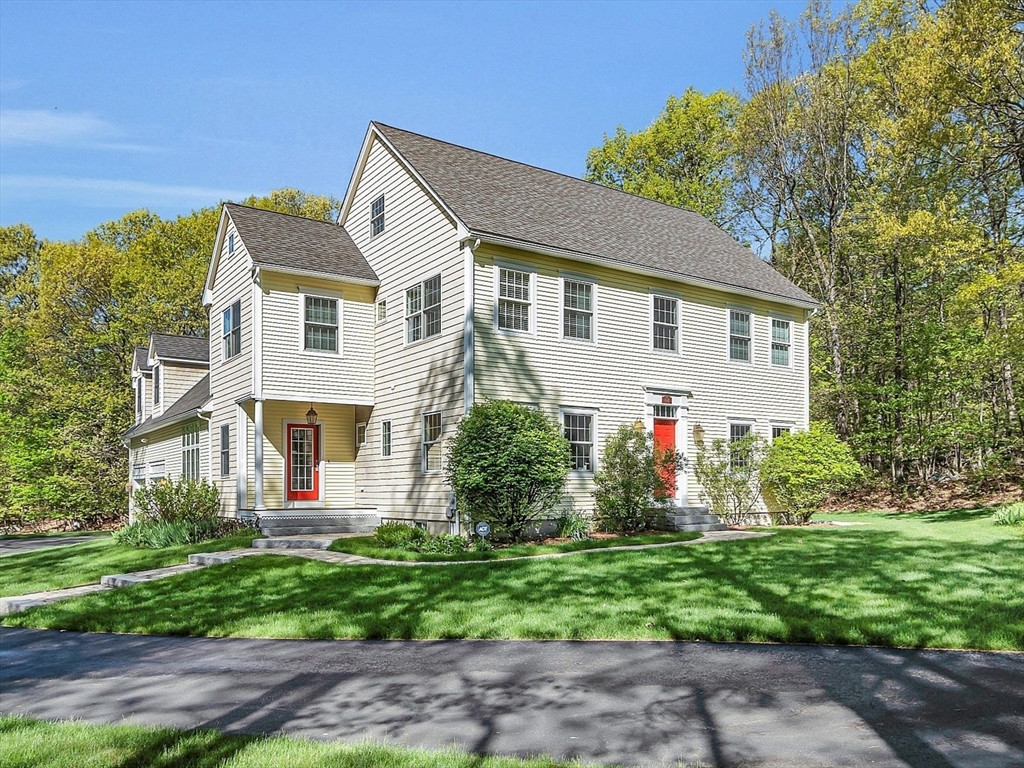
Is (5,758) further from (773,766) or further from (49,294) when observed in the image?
(49,294)

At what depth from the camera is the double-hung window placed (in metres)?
16.9

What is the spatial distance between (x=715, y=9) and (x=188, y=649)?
59.9 feet

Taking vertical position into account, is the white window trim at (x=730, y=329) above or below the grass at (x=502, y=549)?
above

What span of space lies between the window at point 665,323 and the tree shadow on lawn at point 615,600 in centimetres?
745

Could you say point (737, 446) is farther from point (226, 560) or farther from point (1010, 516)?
point (226, 560)

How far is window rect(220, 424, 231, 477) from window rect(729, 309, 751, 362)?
1325 cm

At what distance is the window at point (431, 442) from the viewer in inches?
674

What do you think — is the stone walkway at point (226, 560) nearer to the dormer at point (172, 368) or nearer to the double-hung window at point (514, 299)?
the double-hung window at point (514, 299)

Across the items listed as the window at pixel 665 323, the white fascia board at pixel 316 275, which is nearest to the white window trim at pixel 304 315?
the white fascia board at pixel 316 275

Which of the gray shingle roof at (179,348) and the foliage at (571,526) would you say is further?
the gray shingle roof at (179,348)

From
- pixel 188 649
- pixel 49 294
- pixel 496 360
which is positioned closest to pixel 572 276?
pixel 496 360

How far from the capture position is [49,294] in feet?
120

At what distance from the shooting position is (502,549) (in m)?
13.9

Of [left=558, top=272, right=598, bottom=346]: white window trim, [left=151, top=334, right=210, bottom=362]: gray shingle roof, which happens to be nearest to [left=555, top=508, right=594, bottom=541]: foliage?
[left=558, top=272, right=598, bottom=346]: white window trim
